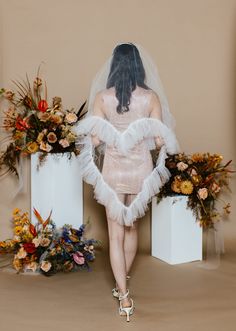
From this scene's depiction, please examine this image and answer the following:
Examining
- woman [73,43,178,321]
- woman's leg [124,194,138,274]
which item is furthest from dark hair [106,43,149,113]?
woman's leg [124,194,138,274]

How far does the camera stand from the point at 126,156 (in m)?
3.59

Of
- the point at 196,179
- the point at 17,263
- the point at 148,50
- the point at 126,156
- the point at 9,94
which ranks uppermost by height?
the point at 148,50

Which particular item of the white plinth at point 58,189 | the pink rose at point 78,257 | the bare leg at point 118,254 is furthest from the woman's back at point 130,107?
the pink rose at point 78,257

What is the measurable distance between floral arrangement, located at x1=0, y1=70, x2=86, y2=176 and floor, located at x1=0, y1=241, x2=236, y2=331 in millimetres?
1049

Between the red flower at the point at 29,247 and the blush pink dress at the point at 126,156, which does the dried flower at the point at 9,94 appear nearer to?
the red flower at the point at 29,247

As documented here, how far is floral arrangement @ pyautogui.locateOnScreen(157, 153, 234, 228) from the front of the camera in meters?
4.74

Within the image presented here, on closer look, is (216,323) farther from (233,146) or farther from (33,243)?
(233,146)

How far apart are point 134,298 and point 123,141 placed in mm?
1140

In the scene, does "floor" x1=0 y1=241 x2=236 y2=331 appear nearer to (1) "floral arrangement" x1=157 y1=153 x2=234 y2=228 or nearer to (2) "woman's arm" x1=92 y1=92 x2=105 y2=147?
(1) "floral arrangement" x1=157 y1=153 x2=234 y2=228

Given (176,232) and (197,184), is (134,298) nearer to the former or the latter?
(176,232)

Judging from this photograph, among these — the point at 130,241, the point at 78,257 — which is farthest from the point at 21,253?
the point at 130,241

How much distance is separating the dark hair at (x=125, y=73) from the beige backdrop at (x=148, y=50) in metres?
1.52

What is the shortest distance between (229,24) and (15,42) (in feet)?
6.82

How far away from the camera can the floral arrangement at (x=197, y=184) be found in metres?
4.74
